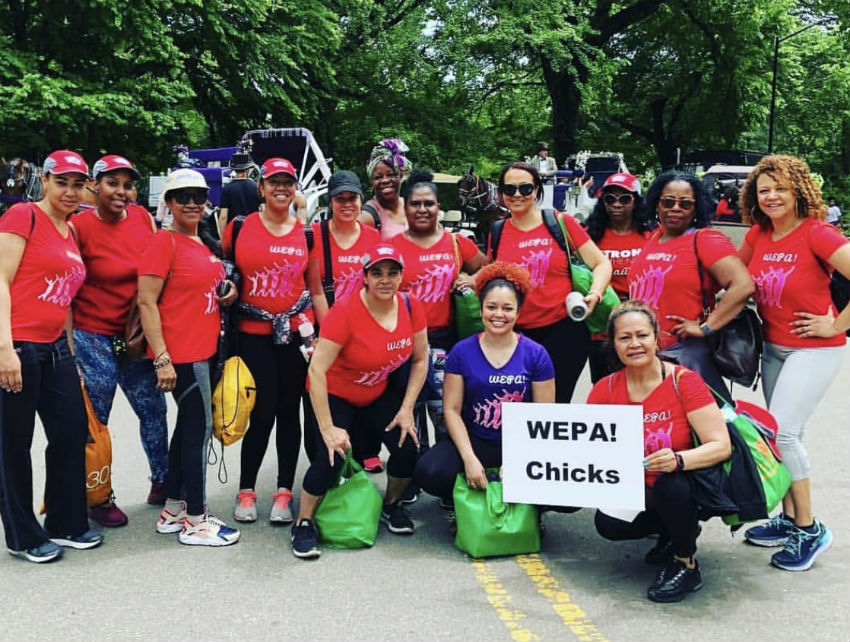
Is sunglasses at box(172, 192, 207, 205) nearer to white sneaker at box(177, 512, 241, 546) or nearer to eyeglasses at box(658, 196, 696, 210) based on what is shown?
white sneaker at box(177, 512, 241, 546)

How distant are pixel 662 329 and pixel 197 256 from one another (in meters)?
2.40

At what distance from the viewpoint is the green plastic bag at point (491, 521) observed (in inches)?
167

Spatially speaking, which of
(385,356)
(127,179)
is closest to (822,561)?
(385,356)

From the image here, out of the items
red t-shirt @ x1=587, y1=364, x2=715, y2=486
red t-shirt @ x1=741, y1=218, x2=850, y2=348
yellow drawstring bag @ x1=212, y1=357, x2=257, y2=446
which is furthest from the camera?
yellow drawstring bag @ x1=212, y1=357, x2=257, y2=446

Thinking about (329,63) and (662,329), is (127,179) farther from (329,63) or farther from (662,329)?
(329,63)

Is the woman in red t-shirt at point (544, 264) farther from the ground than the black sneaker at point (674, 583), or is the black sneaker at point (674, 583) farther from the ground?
the woman in red t-shirt at point (544, 264)

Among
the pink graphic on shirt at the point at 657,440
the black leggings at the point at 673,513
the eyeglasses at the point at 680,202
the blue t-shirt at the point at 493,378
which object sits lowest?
the black leggings at the point at 673,513

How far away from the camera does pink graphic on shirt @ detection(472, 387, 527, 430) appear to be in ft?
14.4

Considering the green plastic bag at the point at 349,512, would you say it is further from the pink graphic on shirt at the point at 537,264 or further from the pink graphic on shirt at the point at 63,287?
the pink graphic on shirt at the point at 63,287

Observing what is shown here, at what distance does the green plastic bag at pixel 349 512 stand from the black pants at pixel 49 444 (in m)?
1.24

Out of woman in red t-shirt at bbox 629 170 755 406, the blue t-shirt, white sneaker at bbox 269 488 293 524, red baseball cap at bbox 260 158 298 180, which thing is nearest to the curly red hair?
the blue t-shirt

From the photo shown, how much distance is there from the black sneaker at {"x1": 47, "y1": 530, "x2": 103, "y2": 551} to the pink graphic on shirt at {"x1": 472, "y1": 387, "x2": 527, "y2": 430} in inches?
80.1

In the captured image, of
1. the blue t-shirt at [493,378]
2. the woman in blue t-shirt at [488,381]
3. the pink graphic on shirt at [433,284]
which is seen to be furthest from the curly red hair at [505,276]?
the pink graphic on shirt at [433,284]

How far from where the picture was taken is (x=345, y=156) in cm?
1936
